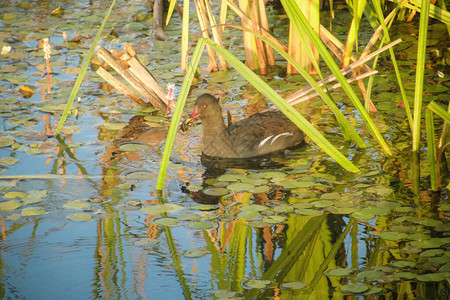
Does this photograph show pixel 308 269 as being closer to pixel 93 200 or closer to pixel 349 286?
pixel 349 286

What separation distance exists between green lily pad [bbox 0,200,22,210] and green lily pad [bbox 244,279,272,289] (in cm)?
186

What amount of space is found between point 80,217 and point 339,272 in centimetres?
179

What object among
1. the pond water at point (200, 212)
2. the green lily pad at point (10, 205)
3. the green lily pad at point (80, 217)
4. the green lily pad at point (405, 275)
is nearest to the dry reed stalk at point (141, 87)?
the pond water at point (200, 212)

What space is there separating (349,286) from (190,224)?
1196mm

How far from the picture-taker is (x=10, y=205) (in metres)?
4.24

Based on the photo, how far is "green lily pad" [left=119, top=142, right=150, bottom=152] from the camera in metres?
5.28

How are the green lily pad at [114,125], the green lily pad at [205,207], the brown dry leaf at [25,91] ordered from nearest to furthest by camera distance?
the green lily pad at [205,207] < the green lily pad at [114,125] < the brown dry leaf at [25,91]

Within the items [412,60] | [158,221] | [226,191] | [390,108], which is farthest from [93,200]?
[412,60]

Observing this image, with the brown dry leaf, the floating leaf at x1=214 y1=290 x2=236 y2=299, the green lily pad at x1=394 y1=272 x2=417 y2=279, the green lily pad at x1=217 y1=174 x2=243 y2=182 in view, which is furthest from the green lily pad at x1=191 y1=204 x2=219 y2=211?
the brown dry leaf

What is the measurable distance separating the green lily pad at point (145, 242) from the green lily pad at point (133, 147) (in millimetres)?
1586

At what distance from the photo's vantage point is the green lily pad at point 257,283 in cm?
328

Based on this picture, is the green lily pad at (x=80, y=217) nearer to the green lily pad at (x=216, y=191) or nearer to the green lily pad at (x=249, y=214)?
the green lily pad at (x=216, y=191)

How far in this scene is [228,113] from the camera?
19.0ft

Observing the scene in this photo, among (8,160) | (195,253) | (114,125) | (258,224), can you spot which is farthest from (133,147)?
(195,253)
